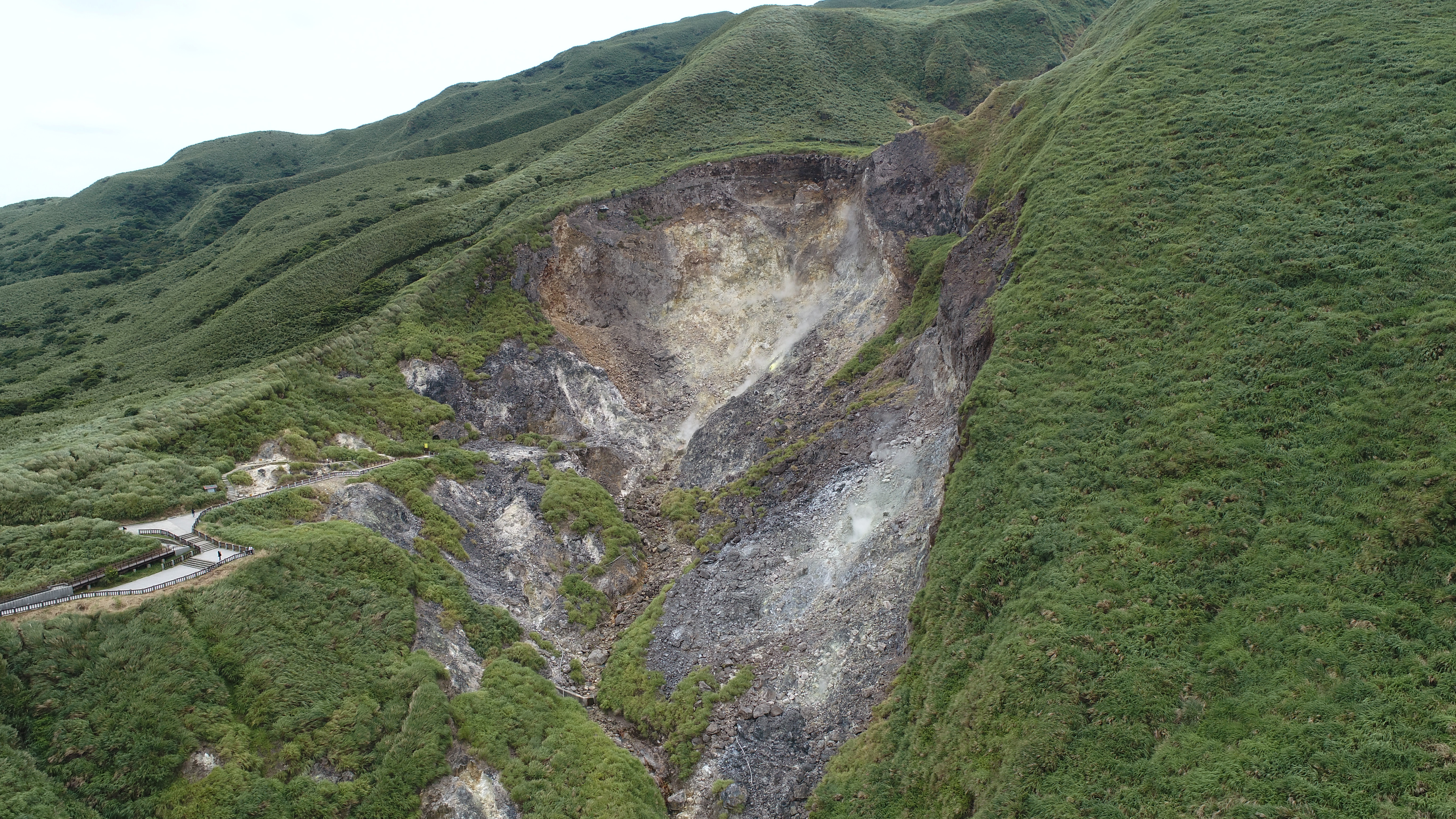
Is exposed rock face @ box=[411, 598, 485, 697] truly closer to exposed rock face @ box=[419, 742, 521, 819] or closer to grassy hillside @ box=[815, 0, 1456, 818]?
exposed rock face @ box=[419, 742, 521, 819]

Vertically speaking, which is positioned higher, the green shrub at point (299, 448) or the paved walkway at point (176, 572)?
the green shrub at point (299, 448)

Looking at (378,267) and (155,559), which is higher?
(378,267)

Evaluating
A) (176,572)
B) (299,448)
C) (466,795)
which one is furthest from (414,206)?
(466,795)

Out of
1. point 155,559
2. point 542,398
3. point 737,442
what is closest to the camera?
point 155,559

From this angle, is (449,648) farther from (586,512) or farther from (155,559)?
(155,559)

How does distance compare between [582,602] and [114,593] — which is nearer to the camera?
[114,593]

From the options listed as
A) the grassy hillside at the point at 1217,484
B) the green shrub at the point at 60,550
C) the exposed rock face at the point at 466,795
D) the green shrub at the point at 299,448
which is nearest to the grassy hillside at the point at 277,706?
the exposed rock face at the point at 466,795

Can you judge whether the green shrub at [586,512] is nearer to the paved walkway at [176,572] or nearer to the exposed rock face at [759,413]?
the exposed rock face at [759,413]
